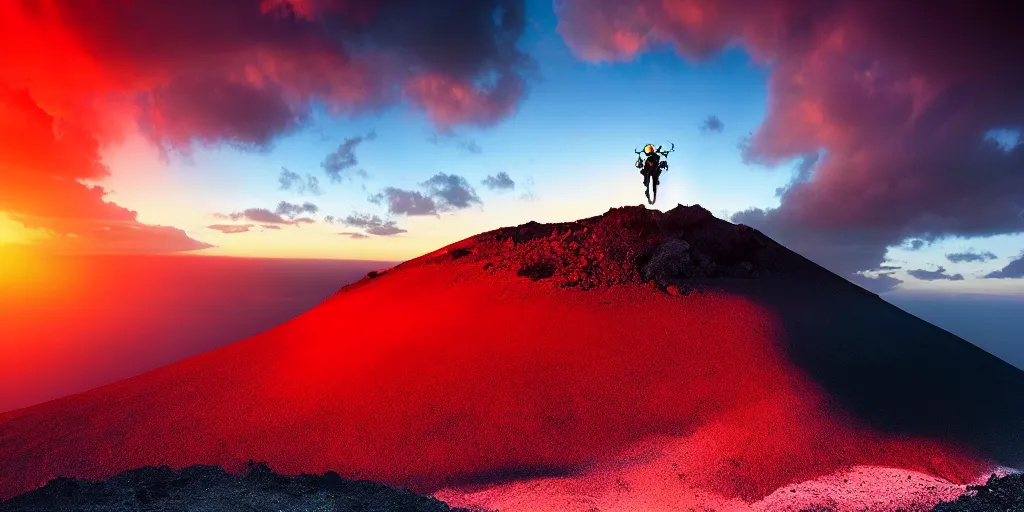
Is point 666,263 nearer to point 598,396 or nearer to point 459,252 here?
point 598,396

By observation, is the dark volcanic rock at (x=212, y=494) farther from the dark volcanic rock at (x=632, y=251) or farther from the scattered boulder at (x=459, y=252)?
the scattered boulder at (x=459, y=252)

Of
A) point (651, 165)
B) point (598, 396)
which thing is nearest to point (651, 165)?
point (651, 165)

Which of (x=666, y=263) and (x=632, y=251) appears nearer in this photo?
(x=666, y=263)

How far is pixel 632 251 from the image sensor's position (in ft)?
77.2

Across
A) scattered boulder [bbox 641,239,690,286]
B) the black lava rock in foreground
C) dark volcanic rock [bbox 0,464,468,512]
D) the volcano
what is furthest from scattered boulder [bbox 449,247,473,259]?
the black lava rock in foreground

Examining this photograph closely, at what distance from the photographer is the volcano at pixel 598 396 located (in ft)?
44.3

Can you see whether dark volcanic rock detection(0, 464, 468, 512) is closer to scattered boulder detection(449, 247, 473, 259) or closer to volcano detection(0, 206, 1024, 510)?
volcano detection(0, 206, 1024, 510)

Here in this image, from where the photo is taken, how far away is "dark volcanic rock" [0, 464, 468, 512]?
37.1 ft

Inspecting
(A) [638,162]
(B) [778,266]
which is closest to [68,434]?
(A) [638,162]

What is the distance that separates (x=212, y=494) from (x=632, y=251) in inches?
674

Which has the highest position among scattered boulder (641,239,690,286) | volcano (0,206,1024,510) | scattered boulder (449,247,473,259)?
scattered boulder (449,247,473,259)

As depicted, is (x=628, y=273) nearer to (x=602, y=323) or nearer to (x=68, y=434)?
(x=602, y=323)

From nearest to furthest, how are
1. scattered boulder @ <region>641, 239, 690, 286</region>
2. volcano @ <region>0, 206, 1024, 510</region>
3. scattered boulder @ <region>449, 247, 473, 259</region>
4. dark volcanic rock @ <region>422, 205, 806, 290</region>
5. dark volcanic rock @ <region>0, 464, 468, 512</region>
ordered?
dark volcanic rock @ <region>0, 464, 468, 512</region> → volcano @ <region>0, 206, 1024, 510</region> → scattered boulder @ <region>641, 239, 690, 286</region> → dark volcanic rock @ <region>422, 205, 806, 290</region> → scattered boulder @ <region>449, 247, 473, 259</region>

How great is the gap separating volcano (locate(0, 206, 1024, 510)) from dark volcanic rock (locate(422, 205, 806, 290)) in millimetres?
128
